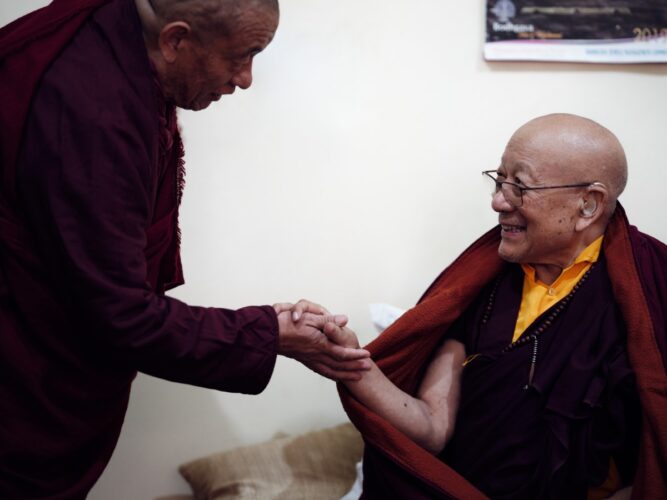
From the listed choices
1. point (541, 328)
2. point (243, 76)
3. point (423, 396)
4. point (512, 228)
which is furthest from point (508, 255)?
point (243, 76)

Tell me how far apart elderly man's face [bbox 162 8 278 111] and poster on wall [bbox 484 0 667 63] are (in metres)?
1.15

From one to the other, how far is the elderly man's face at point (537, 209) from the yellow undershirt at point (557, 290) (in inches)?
1.1

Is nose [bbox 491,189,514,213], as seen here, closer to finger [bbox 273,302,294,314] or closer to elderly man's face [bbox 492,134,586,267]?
elderly man's face [bbox 492,134,586,267]

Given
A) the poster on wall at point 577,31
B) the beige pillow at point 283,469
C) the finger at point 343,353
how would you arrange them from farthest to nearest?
the poster on wall at point 577,31, the beige pillow at point 283,469, the finger at point 343,353

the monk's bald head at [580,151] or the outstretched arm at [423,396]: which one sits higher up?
the monk's bald head at [580,151]

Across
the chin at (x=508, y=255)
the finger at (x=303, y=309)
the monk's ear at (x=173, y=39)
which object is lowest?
the chin at (x=508, y=255)

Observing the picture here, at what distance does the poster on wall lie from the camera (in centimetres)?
224

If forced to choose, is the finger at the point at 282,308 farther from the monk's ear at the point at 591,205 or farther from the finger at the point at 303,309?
the monk's ear at the point at 591,205

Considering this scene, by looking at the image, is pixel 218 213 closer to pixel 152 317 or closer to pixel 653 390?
pixel 152 317

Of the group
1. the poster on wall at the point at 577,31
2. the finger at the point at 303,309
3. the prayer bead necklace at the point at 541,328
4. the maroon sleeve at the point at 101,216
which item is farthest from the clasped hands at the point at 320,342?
the poster on wall at the point at 577,31

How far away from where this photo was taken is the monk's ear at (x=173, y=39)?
50.0 inches

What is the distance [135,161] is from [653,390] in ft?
4.07

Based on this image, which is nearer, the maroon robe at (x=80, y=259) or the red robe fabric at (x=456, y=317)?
the maroon robe at (x=80, y=259)

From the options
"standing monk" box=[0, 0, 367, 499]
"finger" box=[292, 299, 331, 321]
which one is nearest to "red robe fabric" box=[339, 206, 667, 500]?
"finger" box=[292, 299, 331, 321]
